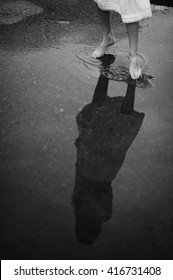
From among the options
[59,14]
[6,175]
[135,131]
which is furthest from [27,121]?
[59,14]

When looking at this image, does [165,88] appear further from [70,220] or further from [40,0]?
[40,0]

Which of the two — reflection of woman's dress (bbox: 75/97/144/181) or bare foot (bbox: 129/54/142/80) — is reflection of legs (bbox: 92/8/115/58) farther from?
reflection of woman's dress (bbox: 75/97/144/181)

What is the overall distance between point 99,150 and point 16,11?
3048mm

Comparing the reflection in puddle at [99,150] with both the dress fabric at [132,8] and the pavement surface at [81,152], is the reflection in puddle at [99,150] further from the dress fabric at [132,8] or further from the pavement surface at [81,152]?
the dress fabric at [132,8]

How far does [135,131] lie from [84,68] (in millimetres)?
1193

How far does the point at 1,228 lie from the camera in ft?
7.92

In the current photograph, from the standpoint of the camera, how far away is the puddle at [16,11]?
16.4ft

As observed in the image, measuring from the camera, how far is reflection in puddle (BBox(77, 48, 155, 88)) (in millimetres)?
3904

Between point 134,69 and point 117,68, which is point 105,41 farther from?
point 134,69

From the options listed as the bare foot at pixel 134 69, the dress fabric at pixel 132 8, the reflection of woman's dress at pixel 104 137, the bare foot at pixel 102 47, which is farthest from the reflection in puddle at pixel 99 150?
the dress fabric at pixel 132 8

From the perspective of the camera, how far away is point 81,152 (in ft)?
9.95

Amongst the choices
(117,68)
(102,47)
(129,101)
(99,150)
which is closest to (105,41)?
(102,47)

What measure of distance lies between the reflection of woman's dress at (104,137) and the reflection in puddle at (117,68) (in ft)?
1.23
